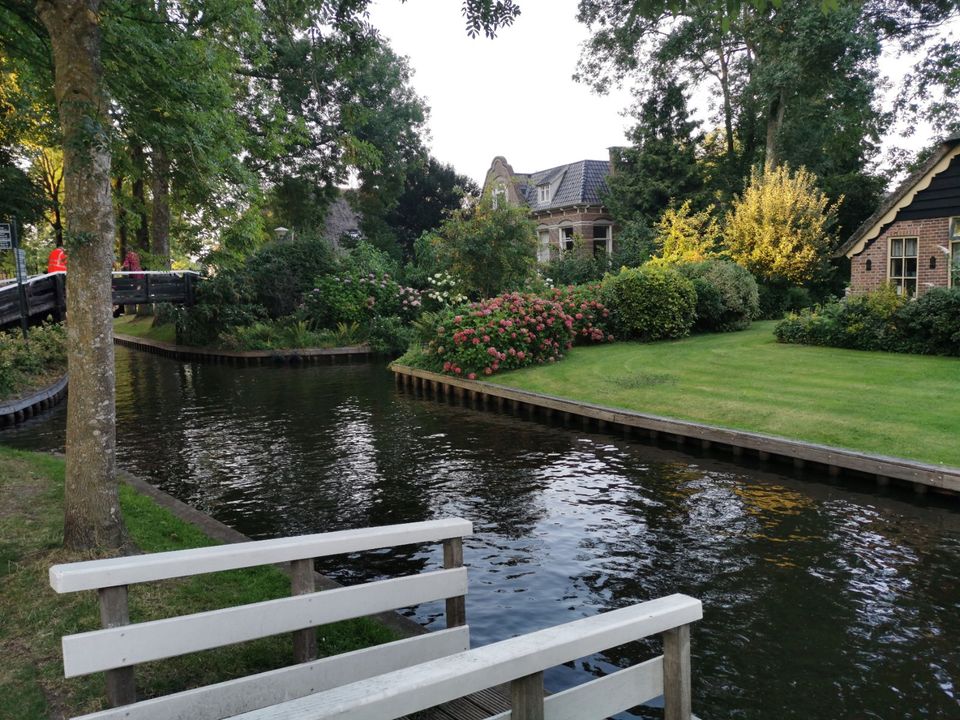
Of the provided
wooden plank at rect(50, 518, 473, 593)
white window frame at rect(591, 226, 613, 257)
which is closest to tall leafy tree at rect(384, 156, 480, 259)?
white window frame at rect(591, 226, 613, 257)

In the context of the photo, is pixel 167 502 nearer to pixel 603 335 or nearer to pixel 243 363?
pixel 603 335

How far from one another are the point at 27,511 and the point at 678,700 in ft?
22.9

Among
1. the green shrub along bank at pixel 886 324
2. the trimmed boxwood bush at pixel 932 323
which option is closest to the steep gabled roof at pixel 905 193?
the green shrub along bank at pixel 886 324

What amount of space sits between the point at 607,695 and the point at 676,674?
14.2 inches

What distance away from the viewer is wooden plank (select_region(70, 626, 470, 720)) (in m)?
3.13

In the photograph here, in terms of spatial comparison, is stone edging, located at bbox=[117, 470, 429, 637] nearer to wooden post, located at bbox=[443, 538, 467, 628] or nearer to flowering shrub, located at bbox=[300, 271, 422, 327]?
wooden post, located at bbox=[443, 538, 467, 628]

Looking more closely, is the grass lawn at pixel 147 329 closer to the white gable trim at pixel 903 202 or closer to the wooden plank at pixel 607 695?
the white gable trim at pixel 903 202

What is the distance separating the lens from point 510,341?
64.7 feet

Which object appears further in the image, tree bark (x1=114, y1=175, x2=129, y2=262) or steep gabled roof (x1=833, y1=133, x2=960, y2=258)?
tree bark (x1=114, y1=175, x2=129, y2=262)

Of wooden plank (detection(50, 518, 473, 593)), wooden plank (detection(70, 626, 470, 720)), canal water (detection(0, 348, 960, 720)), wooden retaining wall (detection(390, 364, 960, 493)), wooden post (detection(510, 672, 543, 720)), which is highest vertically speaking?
wooden plank (detection(50, 518, 473, 593))

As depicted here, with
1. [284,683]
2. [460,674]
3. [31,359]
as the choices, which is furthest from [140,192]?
[460,674]

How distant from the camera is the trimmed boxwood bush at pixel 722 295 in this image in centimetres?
2375

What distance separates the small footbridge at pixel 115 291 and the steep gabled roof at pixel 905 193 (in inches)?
944

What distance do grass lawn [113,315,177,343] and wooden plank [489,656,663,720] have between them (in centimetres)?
3323
